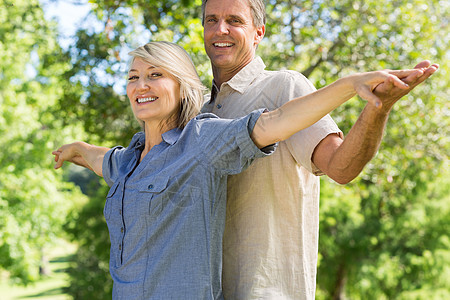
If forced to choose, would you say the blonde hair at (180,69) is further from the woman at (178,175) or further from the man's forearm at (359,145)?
the man's forearm at (359,145)

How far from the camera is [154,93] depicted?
201 cm

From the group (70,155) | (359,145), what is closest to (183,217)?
(359,145)

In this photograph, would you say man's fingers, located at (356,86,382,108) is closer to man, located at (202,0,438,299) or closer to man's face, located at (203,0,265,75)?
man, located at (202,0,438,299)

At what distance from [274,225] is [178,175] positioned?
16.1 inches

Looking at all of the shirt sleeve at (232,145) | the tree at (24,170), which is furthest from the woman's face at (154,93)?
the tree at (24,170)

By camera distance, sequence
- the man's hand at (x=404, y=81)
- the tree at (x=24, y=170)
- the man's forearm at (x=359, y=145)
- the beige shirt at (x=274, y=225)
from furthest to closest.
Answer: the tree at (x=24, y=170) < the beige shirt at (x=274, y=225) < the man's forearm at (x=359, y=145) < the man's hand at (x=404, y=81)

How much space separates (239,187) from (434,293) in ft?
48.3

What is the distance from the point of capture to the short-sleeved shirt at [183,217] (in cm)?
177

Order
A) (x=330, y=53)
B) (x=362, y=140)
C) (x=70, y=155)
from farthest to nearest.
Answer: (x=330, y=53), (x=70, y=155), (x=362, y=140)

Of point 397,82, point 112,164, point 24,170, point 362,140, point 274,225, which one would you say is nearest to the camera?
point 397,82

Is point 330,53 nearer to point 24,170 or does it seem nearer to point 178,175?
point 178,175

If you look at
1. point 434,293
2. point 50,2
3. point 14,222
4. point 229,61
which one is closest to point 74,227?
point 14,222

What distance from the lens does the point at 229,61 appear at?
2201 millimetres

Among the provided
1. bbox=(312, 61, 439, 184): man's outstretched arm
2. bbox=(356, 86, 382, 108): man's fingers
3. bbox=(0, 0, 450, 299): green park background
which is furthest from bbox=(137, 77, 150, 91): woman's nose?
bbox=(0, 0, 450, 299): green park background
